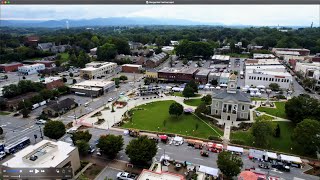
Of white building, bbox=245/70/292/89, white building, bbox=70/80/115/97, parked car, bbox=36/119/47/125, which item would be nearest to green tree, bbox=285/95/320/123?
white building, bbox=245/70/292/89

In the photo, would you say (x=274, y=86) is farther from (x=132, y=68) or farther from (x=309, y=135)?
(x=132, y=68)

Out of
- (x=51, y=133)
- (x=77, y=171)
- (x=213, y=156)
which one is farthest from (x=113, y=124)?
(x=213, y=156)

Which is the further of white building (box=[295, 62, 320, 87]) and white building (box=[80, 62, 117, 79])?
white building (box=[80, 62, 117, 79])

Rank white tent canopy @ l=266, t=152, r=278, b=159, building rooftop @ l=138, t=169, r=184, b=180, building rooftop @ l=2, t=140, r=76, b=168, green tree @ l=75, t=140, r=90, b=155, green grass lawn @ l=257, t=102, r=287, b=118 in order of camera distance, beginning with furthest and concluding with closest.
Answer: green grass lawn @ l=257, t=102, r=287, b=118
white tent canopy @ l=266, t=152, r=278, b=159
green tree @ l=75, t=140, r=90, b=155
building rooftop @ l=2, t=140, r=76, b=168
building rooftop @ l=138, t=169, r=184, b=180

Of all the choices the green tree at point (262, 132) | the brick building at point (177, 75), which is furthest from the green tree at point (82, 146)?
the brick building at point (177, 75)

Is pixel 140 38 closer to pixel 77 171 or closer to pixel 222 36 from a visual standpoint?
pixel 222 36

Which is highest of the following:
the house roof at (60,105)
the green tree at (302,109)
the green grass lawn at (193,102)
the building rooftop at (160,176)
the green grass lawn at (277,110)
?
the green tree at (302,109)

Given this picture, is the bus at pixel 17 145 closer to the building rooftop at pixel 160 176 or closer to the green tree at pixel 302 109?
the building rooftop at pixel 160 176

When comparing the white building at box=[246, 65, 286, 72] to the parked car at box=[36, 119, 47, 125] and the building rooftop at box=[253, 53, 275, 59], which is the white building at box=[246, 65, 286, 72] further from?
the parked car at box=[36, 119, 47, 125]
